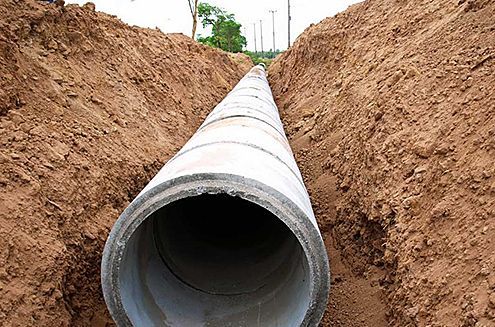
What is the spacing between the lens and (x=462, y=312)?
331cm

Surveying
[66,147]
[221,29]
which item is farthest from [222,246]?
[221,29]

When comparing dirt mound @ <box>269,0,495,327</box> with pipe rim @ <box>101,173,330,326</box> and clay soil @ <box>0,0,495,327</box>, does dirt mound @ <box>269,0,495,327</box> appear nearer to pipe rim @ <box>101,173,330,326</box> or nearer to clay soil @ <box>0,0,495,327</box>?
clay soil @ <box>0,0,495,327</box>

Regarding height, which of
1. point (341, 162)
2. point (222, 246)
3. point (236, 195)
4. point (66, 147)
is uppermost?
point (236, 195)

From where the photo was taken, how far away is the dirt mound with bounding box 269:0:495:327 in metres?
3.66

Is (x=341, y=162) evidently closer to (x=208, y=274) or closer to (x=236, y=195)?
(x=208, y=274)

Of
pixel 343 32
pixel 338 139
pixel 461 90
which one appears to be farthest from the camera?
pixel 343 32

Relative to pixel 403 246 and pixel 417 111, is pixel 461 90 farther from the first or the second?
pixel 403 246

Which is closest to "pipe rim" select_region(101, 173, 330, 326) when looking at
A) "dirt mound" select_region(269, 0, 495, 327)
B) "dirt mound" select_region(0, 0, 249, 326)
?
"dirt mound" select_region(0, 0, 249, 326)

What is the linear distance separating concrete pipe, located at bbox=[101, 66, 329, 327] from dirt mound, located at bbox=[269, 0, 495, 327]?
78 centimetres

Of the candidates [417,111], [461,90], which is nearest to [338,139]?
[417,111]

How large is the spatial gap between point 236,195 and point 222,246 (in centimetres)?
260

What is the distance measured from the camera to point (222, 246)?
18.7 ft

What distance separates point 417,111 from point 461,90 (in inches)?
21.8

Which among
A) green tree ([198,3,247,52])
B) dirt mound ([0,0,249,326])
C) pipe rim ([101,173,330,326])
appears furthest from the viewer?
green tree ([198,3,247,52])
